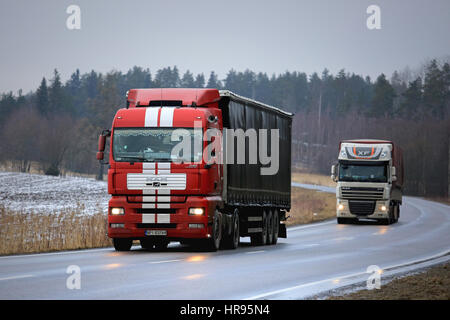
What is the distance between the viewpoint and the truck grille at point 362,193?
43188mm

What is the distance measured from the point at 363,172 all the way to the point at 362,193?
3.43 feet

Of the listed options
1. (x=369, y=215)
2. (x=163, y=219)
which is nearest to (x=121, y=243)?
(x=163, y=219)

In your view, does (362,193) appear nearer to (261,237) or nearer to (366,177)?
(366,177)

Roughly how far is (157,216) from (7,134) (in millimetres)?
138143

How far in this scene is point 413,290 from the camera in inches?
536

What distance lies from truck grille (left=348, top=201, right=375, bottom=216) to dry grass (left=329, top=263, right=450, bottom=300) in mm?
27245

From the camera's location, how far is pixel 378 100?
535 feet

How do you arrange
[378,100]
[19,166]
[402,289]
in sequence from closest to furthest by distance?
[402,289]
[19,166]
[378,100]

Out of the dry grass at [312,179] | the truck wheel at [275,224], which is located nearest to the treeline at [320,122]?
the dry grass at [312,179]

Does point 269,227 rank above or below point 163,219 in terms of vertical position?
below
